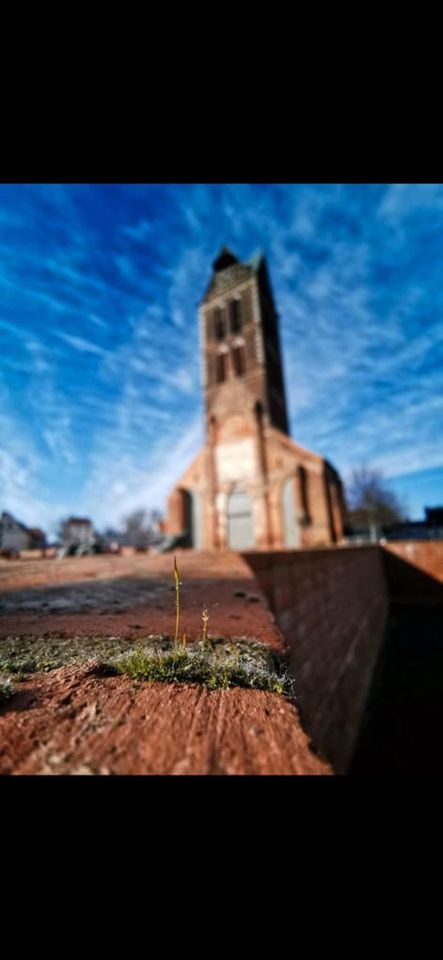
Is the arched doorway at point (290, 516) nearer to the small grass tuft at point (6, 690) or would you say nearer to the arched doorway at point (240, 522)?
the arched doorway at point (240, 522)

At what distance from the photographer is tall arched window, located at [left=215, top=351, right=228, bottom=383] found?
64.3ft

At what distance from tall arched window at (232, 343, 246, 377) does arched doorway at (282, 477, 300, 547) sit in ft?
23.6

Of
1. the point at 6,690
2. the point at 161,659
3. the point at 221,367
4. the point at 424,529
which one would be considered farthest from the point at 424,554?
the point at 221,367

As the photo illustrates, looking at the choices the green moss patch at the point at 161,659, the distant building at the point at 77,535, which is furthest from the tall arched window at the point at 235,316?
the green moss patch at the point at 161,659

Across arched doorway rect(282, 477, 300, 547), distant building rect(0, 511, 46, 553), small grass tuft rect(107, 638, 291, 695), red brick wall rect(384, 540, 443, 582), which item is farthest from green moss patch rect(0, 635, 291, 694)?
arched doorway rect(282, 477, 300, 547)

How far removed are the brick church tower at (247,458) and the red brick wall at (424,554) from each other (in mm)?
2809

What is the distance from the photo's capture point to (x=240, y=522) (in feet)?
54.6

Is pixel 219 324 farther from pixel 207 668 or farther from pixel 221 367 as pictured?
pixel 207 668

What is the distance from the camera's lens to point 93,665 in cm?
88

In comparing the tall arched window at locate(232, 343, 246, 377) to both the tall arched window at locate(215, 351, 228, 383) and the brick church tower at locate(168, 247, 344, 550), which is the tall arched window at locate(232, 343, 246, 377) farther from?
the tall arched window at locate(215, 351, 228, 383)

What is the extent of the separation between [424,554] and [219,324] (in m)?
16.9
